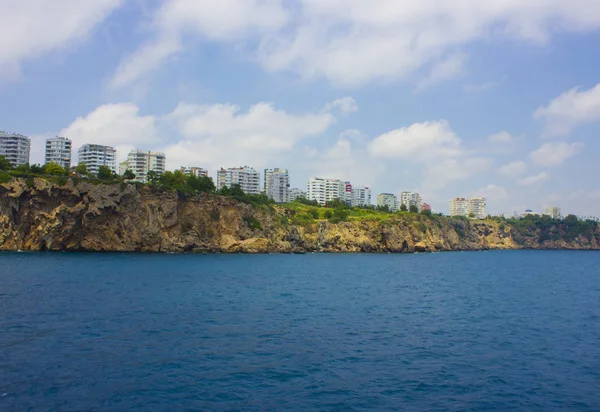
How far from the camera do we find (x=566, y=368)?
Answer: 859 inches

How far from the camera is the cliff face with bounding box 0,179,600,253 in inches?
3236

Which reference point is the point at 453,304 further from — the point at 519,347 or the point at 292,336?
the point at 292,336

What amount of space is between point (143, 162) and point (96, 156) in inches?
671

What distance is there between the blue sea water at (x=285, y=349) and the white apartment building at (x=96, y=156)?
437 feet

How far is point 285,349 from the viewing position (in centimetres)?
2353

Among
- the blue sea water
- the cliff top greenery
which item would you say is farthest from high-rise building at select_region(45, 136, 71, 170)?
the blue sea water

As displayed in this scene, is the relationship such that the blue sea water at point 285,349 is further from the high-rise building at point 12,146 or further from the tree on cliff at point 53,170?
the high-rise building at point 12,146

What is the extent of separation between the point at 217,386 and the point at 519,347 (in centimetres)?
1700

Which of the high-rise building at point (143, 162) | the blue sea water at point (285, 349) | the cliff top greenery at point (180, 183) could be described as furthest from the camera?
the high-rise building at point (143, 162)

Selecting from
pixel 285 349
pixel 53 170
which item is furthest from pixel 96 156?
pixel 285 349

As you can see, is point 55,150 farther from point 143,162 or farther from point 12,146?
point 143,162

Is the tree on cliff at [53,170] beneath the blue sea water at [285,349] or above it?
above

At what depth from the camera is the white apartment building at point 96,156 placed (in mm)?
168000

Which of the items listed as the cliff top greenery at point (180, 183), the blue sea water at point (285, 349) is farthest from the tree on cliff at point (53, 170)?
the blue sea water at point (285, 349)
